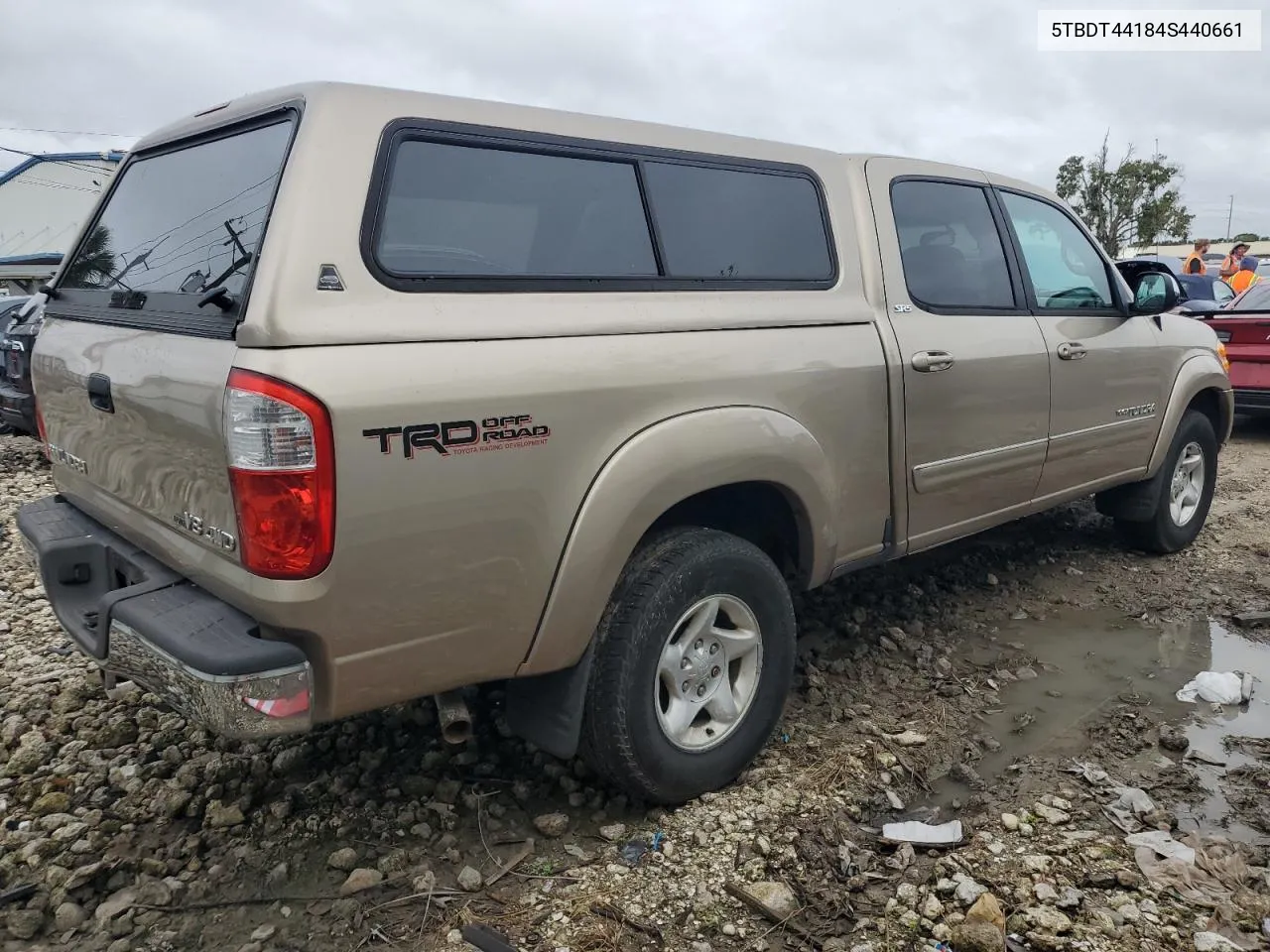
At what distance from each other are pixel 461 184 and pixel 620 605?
3.84 feet

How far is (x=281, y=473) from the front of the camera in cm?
191

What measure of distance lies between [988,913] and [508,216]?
212 centimetres

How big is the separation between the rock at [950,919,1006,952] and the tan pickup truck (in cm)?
81

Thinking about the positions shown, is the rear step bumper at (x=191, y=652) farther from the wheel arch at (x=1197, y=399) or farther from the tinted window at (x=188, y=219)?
the wheel arch at (x=1197, y=399)

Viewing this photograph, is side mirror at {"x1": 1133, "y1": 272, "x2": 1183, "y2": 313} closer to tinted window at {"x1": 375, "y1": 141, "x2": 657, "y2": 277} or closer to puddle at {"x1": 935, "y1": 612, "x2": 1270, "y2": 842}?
puddle at {"x1": 935, "y1": 612, "x2": 1270, "y2": 842}

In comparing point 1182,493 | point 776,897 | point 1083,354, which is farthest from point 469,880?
point 1182,493

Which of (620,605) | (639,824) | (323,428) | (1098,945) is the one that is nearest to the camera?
(323,428)

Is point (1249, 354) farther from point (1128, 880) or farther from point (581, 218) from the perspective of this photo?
point (581, 218)

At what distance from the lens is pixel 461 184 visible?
2.31 meters

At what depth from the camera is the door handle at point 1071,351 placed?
399cm

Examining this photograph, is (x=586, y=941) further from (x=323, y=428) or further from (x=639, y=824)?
(x=323, y=428)

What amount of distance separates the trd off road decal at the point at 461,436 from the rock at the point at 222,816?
4.72 ft

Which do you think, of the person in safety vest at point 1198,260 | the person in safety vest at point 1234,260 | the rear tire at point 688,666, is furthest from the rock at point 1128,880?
the person in safety vest at point 1234,260

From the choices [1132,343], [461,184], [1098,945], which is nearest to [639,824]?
[1098,945]
